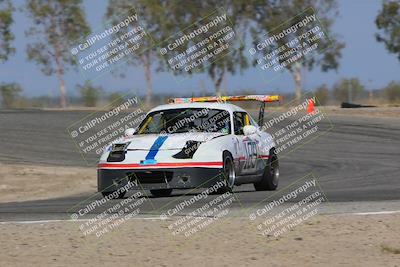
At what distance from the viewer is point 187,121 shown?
52.3ft

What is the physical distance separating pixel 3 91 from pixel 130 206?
65.1m

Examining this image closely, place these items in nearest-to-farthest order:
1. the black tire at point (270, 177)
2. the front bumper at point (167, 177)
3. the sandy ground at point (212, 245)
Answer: the sandy ground at point (212, 245)
the front bumper at point (167, 177)
the black tire at point (270, 177)

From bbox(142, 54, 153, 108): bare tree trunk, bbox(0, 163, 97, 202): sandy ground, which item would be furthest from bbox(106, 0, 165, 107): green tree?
bbox(0, 163, 97, 202): sandy ground

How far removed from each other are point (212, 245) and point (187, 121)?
21.2 feet

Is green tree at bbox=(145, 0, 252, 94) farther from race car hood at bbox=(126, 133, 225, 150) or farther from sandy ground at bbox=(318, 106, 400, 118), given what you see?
race car hood at bbox=(126, 133, 225, 150)

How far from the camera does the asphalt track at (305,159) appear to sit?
14.1 meters

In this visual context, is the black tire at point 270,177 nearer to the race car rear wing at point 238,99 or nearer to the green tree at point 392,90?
the race car rear wing at point 238,99

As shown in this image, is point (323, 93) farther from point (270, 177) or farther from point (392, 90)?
point (270, 177)

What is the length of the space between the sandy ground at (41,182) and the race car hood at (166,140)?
433 centimetres

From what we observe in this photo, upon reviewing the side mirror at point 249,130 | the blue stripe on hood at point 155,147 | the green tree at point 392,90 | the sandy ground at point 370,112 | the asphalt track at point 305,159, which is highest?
the blue stripe on hood at point 155,147

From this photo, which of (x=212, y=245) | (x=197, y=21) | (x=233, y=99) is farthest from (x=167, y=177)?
(x=197, y=21)

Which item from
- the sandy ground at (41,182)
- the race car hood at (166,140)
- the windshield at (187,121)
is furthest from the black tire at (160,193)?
the sandy ground at (41,182)

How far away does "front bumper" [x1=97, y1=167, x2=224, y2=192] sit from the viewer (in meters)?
14.7

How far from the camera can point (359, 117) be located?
38.3 metres
